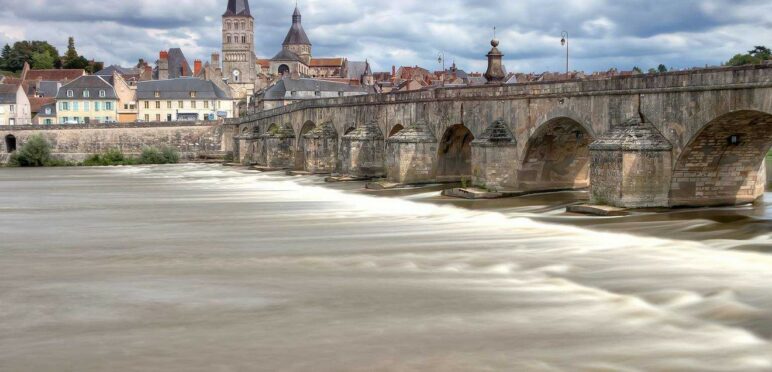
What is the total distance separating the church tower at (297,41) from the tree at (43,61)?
4029 centimetres

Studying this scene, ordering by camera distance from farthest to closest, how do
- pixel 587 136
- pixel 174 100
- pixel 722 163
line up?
1. pixel 174 100
2. pixel 587 136
3. pixel 722 163

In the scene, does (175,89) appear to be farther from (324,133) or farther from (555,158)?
(555,158)

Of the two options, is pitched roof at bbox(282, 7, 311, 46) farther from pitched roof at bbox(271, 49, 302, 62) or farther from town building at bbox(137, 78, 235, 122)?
town building at bbox(137, 78, 235, 122)

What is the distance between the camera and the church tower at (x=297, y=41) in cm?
14250

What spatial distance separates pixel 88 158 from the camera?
63.2 m

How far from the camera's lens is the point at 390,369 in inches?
352

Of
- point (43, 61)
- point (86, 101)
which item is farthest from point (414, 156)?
point (43, 61)

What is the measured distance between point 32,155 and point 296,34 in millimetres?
87540

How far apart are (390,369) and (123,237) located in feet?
38.2

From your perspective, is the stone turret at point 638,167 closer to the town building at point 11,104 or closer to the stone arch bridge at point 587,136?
the stone arch bridge at point 587,136

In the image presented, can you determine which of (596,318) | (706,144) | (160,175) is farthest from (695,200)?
(160,175)

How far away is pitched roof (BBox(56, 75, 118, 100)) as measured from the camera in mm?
77375

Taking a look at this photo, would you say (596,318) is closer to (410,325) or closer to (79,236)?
(410,325)

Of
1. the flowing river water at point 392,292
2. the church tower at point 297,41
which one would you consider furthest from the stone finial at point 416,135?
the church tower at point 297,41
